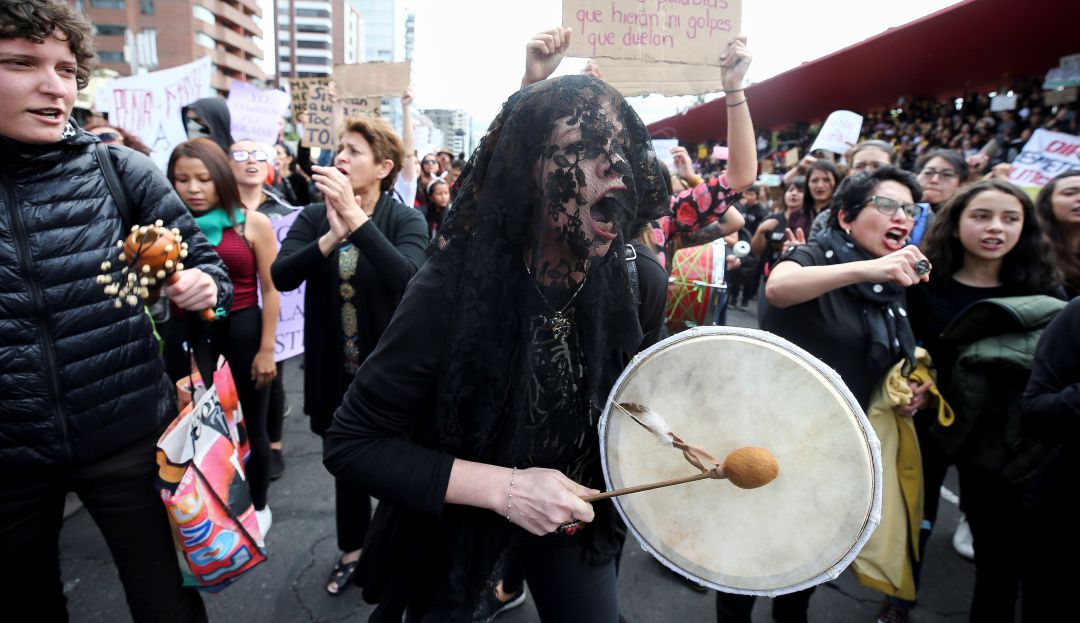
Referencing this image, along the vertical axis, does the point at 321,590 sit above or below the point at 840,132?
below

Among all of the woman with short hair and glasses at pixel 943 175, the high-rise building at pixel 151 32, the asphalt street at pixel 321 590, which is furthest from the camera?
the high-rise building at pixel 151 32

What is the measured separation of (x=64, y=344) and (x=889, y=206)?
111 inches

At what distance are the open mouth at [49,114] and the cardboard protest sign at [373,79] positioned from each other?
3486 mm

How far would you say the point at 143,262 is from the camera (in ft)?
5.00

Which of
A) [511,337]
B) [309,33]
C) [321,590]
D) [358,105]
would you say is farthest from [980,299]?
[309,33]

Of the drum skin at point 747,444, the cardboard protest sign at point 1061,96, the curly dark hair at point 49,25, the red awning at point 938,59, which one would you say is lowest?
the drum skin at point 747,444

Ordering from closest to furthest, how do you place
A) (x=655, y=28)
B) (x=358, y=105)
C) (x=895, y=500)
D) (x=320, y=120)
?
1. (x=895, y=500)
2. (x=655, y=28)
3. (x=358, y=105)
4. (x=320, y=120)

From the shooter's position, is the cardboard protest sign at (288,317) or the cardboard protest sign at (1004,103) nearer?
the cardboard protest sign at (288,317)

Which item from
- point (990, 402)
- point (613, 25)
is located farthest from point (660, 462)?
point (613, 25)

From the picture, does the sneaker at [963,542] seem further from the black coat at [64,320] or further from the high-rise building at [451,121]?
the high-rise building at [451,121]

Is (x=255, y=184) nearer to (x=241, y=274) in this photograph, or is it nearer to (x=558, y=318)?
(x=241, y=274)

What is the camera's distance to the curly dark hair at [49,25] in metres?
1.32

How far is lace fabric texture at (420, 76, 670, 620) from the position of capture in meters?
1.08

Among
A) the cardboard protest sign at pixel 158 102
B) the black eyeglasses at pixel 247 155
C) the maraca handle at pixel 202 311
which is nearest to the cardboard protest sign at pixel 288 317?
the black eyeglasses at pixel 247 155
